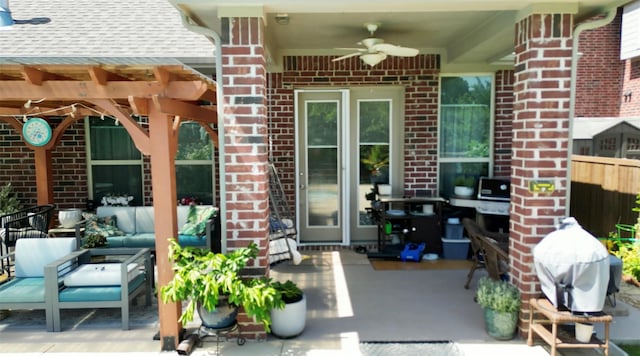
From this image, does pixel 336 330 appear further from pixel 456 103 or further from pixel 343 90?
pixel 456 103

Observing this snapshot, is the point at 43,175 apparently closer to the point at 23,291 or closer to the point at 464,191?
the point at 23,291

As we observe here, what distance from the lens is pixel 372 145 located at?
6062 millimetres

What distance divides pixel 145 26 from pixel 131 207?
307 cm

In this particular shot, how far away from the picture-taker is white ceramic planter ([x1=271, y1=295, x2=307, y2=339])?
3.33 meters

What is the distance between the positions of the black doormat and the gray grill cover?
2.71ft

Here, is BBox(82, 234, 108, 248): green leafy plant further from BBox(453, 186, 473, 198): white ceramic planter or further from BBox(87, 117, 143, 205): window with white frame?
BBox(453, 186, 473, 198): white ceramic planter

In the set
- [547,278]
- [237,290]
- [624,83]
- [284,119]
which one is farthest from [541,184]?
[624,83]

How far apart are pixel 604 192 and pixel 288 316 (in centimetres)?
498

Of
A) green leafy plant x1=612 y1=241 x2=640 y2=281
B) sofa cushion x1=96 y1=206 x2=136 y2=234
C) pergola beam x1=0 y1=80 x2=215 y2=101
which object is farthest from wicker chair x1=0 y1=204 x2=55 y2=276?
green leafy plant x1=612 y1=241 x2=640 y2=281

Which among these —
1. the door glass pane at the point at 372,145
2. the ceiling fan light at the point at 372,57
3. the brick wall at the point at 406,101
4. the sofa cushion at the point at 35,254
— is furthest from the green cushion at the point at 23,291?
the door glass pane at the point at 372,145

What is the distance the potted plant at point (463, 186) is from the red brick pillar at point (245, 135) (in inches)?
133

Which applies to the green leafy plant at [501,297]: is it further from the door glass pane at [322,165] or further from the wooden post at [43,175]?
the wooden post at [43,175]

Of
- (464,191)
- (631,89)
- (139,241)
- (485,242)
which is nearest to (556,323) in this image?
(485,242)

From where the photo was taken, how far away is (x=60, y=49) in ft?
11.2
